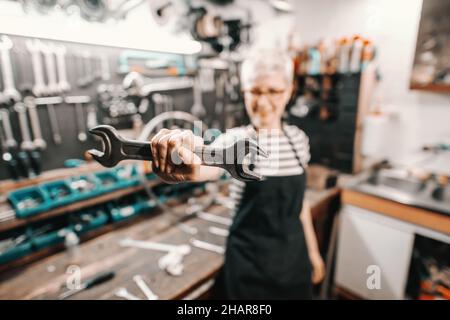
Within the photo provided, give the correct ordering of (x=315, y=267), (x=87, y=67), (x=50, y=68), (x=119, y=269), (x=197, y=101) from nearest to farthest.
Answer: (x=119, y=269)
(x=315, y=267)
(x=50, y=68)
(x=87, y=67)
(x=197, y=101)

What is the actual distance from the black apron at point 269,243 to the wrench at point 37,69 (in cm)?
120

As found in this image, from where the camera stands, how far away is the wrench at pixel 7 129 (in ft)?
4.11

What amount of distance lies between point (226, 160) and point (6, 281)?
128 cm

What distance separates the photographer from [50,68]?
1386mm

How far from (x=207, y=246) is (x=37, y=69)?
1.27 metres

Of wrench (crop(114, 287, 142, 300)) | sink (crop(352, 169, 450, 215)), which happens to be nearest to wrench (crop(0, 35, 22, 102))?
wrench (crop(114, 287, 142, 300))

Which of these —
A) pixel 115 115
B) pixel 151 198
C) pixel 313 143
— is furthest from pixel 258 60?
pixel 313 143

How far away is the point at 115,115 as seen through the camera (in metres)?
1.20

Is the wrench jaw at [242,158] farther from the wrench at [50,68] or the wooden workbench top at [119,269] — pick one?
the wrench at [50,68]

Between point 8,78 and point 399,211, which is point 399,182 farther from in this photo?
point 8,78

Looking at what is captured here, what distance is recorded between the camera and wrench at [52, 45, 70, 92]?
Result: 1.40m

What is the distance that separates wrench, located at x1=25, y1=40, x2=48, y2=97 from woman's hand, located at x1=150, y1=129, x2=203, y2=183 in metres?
1.34

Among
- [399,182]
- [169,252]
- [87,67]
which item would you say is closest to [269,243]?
[169,252]
